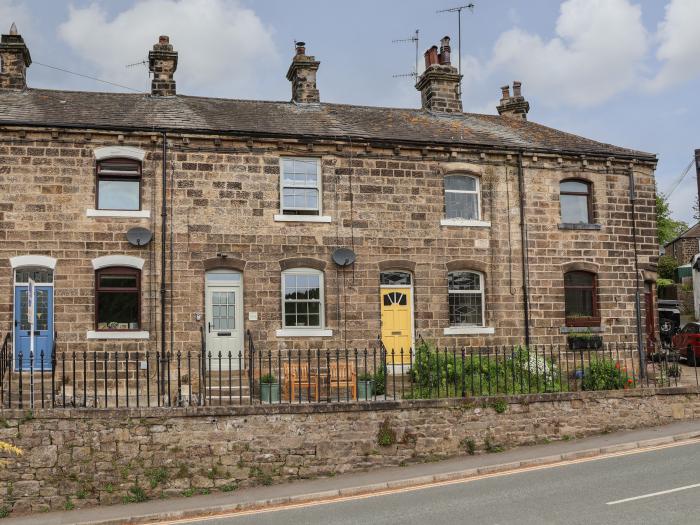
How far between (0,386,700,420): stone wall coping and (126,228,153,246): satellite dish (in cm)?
581

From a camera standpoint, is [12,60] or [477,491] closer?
[477,491]

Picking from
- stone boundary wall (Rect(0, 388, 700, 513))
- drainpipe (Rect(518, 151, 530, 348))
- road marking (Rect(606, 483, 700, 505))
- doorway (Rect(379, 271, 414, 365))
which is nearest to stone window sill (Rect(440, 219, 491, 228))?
drainpipe (Rect(518, 151, 530, 348))

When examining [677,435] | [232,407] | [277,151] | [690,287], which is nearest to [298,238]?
[277,151]

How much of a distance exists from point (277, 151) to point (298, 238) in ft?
7.02

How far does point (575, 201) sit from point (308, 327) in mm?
8061

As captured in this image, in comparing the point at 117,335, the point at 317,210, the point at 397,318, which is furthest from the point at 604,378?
the point at 117,335

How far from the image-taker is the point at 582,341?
19109mm

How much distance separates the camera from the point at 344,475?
1237cm

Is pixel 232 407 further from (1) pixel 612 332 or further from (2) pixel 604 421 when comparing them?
(1) pixel 612 332

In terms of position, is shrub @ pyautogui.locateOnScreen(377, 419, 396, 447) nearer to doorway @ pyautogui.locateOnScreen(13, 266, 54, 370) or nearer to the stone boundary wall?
the stone boundary wall

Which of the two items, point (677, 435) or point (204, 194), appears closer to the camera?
point (677, 435)

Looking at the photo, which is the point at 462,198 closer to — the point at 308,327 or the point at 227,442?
the point at 308,327

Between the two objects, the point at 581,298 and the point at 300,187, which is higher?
the point at 300,187

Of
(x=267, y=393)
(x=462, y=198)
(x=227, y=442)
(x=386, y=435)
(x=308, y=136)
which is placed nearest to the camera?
(x=227, y=442)
